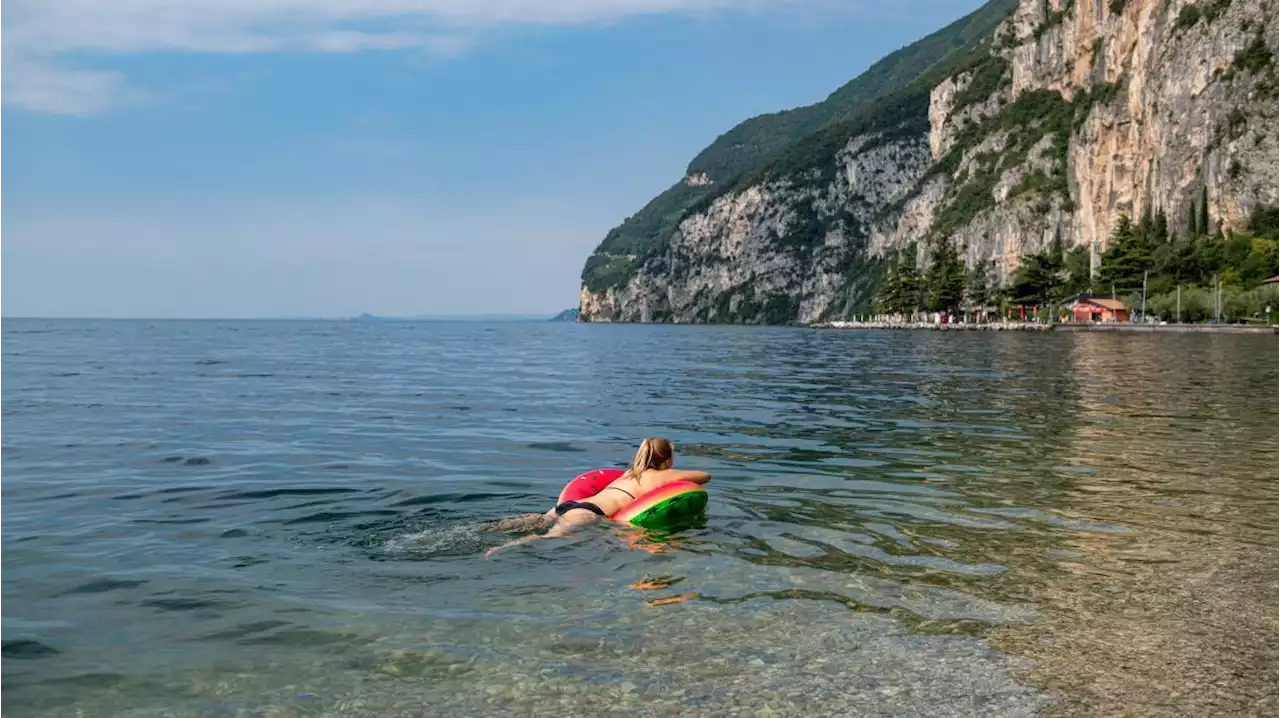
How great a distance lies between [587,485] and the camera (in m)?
14.1

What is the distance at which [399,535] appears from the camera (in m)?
13.5

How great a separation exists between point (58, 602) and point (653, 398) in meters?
28.2

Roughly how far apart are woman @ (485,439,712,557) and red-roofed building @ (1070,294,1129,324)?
156663 mm

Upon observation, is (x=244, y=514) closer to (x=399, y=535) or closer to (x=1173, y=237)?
(x=399, y=535)

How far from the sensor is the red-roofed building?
155125 millimetres

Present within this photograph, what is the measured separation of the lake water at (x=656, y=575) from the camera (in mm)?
7652

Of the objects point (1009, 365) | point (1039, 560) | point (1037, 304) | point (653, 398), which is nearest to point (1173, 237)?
point (1037, 304)

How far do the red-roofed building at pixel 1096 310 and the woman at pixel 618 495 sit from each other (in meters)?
157

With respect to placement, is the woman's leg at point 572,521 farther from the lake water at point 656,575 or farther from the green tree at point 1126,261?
the green tree at point 1126,261

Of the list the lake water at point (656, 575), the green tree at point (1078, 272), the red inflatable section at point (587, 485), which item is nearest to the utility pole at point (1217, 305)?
the green tree at point (1078, 272)

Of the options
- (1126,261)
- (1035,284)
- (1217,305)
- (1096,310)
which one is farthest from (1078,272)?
(1217,305)

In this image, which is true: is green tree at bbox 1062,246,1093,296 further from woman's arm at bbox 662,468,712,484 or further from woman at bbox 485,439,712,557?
woman at bbox 485,439,712,557

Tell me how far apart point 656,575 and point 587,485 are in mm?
3214

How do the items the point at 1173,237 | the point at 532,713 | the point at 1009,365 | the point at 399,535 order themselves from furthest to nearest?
the point at 1173,237, the point at 1009,365, the point at 399,535, the point at 532,713
